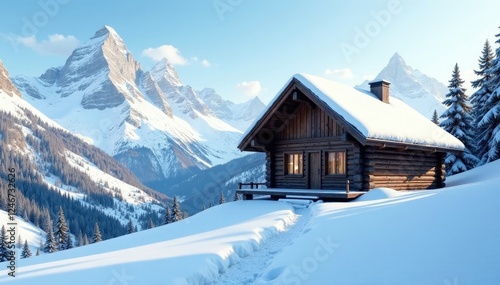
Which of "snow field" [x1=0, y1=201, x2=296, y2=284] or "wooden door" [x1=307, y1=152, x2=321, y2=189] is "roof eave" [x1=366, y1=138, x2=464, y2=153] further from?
"snow field" [x1=0, y1=201, x2=296, y2=284]

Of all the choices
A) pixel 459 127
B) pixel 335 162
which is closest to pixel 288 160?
pixel 335 162

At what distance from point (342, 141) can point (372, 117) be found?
68.6 inches

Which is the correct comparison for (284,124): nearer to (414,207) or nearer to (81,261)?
(414,207)

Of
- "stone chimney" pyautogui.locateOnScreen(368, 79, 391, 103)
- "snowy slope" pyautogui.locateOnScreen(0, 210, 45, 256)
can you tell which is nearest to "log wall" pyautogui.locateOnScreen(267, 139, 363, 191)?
"stone chimney" pyautogui.locateOnScreen(368, 79, 391, 103)

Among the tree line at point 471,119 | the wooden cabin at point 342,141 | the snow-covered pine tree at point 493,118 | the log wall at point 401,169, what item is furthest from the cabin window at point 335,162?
the tree line at point 471,119

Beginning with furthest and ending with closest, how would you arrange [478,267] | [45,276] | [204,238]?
[204,238], [45,276], [478,267]

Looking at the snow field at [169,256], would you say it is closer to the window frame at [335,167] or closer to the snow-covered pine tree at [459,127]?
the window frame at [335,167]

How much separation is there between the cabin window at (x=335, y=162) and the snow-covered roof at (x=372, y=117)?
2432 millimetres

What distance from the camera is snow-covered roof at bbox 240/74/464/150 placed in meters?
14.7

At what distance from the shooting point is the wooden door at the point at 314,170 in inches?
696

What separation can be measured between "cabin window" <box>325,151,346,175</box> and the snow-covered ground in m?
7.12

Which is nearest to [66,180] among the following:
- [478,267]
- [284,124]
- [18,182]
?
[18,182]

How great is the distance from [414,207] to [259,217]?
5.38 meters

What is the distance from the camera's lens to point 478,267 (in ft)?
15.8
